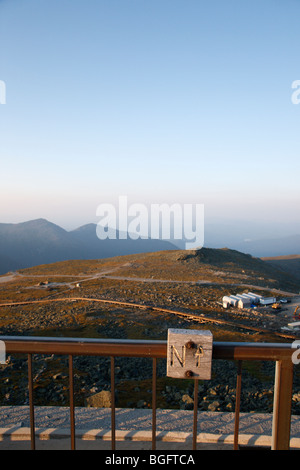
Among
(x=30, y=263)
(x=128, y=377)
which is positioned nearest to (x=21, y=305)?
(x=128, y=377)

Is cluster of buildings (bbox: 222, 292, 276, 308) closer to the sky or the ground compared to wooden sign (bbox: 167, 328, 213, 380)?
closer to the ground

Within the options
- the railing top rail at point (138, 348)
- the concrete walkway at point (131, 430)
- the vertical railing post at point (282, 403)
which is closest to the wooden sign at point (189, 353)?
the railing top rail at point (138, 348)

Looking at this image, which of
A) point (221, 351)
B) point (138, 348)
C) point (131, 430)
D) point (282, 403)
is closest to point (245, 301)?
point (131, 430)

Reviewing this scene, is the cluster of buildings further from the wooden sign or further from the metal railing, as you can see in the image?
the wooden sign

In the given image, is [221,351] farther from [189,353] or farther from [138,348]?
[138,348]

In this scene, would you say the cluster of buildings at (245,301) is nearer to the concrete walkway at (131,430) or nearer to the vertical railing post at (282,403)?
the concrete walkway at (131,430)

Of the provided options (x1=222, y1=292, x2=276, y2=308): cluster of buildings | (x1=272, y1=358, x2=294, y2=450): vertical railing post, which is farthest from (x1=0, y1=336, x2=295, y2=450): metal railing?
(x1=222, y1=292, x2=276, y2=308): cluster of buildings
